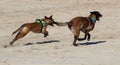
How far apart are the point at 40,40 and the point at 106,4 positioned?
790cm

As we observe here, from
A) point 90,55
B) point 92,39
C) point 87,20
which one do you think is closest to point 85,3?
point 92,39

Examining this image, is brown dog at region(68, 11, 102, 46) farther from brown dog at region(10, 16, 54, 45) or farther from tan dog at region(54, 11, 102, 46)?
brown dog at region(10, 16, 54, 45)

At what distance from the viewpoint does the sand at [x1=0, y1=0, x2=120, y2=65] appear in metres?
11.8

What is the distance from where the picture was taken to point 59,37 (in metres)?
16.4

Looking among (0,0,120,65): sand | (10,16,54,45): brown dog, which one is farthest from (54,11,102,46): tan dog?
(10,16,54,45): brown dog

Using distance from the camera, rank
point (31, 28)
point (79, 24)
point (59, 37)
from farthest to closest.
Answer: point (59, 37), point (31, 28), point (79, 24)

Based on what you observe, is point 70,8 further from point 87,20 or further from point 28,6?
point 87,20

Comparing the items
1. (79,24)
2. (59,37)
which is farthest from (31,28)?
(59,37)

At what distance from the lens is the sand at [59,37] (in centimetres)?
1181

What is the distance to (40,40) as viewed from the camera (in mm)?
15922

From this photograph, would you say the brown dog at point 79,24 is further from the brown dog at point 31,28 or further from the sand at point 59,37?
the brown dog at point 31,28

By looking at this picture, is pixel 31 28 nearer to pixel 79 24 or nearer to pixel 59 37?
pixel 79 24

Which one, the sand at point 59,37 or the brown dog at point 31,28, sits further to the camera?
the brown dog at point 31,28

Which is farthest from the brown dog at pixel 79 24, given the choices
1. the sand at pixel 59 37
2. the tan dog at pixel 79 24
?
the sand at pixel 59 37
